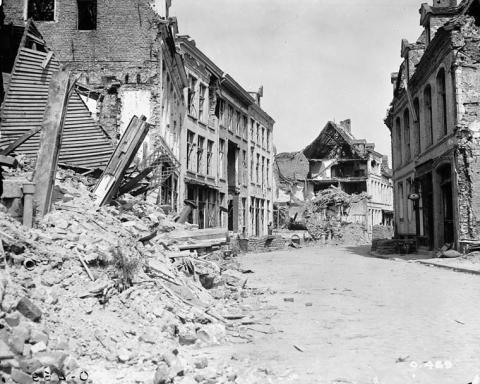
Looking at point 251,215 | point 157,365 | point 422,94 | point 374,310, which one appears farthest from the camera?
point 251,215

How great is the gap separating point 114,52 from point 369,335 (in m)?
15.8

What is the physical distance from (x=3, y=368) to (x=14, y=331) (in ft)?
1.75

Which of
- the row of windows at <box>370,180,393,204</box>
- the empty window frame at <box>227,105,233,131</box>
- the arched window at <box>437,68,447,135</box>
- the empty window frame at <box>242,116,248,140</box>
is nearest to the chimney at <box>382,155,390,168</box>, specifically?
the row of windows at <box>370,180,393,204</box>

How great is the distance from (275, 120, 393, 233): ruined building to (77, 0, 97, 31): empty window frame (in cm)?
3453

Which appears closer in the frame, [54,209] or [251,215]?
[54,209]

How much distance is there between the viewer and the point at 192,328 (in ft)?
21.8

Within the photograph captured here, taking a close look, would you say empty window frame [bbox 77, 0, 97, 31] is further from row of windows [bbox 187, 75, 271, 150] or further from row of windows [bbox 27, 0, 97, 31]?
row of windows [bbox 187, 75, 271, 150]

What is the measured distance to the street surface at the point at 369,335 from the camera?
508 centimetres

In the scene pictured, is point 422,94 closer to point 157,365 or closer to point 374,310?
point 374,310

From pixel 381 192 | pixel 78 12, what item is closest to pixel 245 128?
pixel 78 12

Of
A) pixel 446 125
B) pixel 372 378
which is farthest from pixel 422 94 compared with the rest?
pixel 372 378

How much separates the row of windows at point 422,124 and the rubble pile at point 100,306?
14406 mm

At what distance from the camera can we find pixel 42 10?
1975 centimetres

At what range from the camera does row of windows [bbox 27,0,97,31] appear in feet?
64.2
